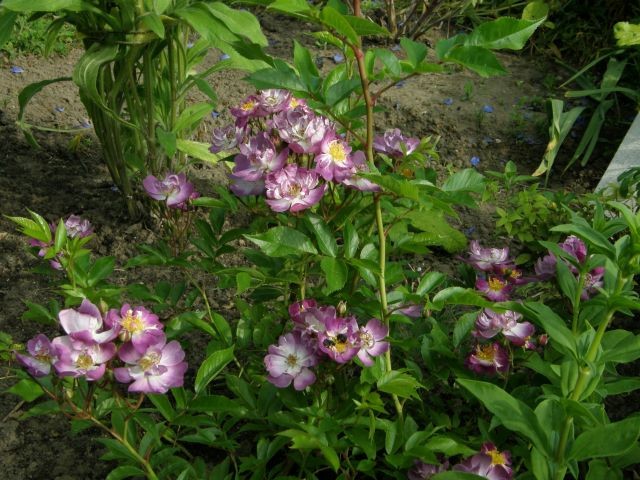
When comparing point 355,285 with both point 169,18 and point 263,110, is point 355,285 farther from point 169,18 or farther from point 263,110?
point 169,18

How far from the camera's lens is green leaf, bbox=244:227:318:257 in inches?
53.8

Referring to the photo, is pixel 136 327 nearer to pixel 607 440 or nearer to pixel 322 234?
pixel 322 234

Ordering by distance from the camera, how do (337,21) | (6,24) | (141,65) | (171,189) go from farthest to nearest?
(141,65) < (6,24) < (171,189) < (337,21)

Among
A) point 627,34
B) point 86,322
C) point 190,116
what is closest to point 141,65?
point 190,116

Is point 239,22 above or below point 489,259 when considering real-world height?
above

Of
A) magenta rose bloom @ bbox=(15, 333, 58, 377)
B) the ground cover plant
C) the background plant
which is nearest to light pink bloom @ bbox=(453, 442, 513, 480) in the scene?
the ground cover plant

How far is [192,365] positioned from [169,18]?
89 centimetres

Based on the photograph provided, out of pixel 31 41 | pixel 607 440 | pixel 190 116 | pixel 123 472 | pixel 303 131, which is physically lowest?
pixel 31 41

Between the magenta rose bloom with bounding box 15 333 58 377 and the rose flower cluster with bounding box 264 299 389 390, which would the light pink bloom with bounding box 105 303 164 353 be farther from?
the rose flower cluster with bounding box 264 299 389 390

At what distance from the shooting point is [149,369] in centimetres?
128

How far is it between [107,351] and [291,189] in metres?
0.41

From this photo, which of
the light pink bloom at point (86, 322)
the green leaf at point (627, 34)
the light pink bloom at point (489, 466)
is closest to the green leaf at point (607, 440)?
the light pink bloom at point (489, 466)

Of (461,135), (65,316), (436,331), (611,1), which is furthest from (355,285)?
(611,1)

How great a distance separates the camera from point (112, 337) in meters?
1.24
